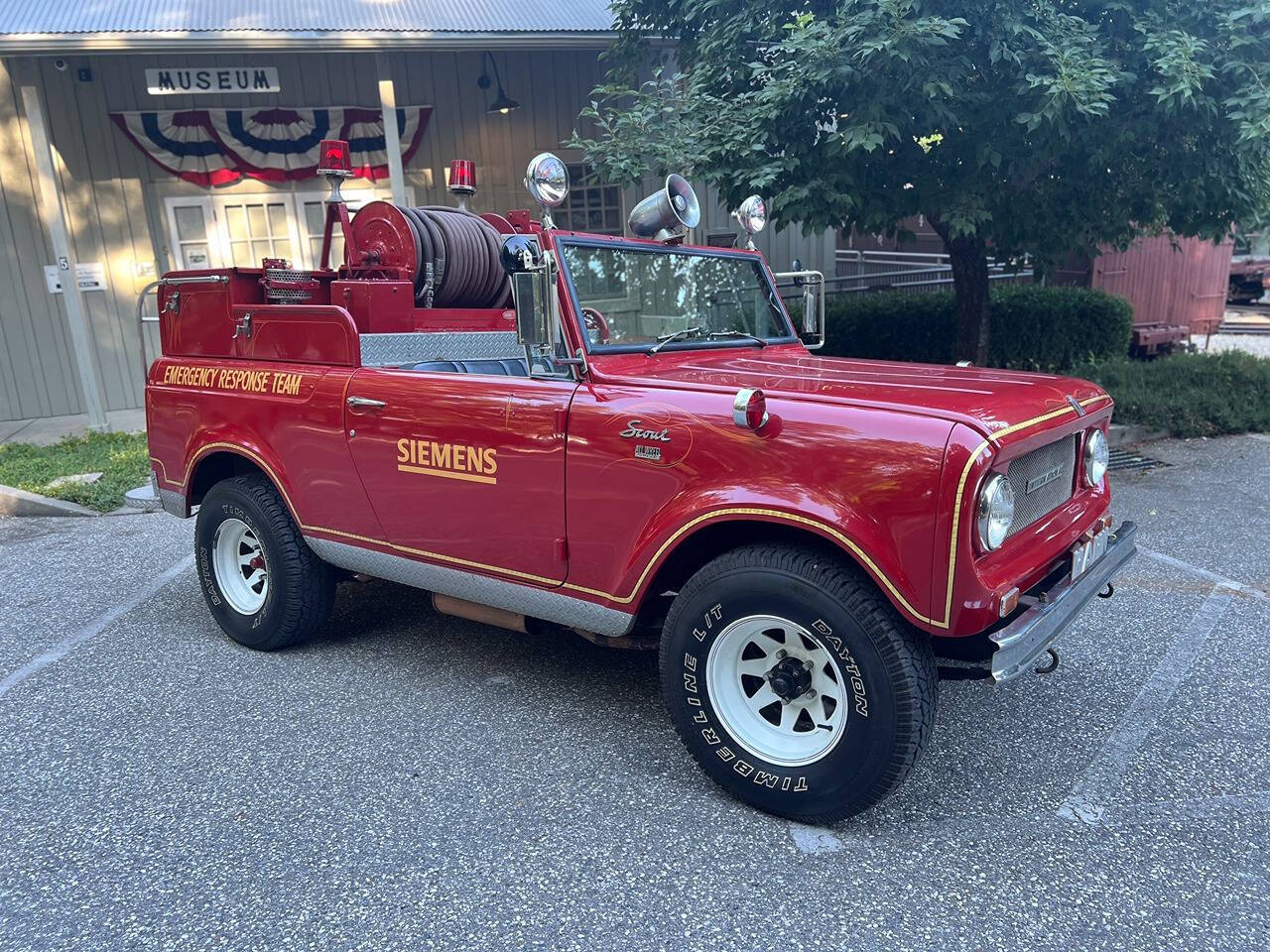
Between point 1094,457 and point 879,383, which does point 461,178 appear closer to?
point 879,383

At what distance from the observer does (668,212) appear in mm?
3666

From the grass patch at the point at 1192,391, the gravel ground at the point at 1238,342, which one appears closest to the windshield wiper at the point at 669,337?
the grass patch at the point at 1192,391

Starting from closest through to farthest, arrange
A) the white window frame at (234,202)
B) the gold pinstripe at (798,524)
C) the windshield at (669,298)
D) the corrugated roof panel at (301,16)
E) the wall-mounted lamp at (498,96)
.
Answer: the gold pinstripe at (798,524)
the windshield at (669,298)
the corrugated roof panel at (301,16)
the white window frame at (234,202)
the wall-mounted lamp at (498,96)

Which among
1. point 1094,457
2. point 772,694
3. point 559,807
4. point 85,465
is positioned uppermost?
point 1094,457

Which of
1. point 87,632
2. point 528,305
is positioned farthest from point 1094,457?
point 87,632

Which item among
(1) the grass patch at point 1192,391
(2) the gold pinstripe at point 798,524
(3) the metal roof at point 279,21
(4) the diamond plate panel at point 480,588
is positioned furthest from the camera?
(1) the grass patch at point 1192,391

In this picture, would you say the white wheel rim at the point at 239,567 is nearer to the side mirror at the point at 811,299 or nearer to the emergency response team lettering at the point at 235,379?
the emergency response team lettering at the point at 235,379

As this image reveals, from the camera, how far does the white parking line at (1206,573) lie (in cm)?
474

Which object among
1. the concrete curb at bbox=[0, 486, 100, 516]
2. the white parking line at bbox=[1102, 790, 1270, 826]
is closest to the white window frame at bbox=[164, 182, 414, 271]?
the concrete curb at bbox=[0, 486, 100, 516]

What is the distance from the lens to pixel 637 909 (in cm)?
248

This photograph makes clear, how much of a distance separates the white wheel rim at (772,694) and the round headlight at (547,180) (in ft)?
5.47

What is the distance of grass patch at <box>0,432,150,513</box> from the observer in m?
7.04

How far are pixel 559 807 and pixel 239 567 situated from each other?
2.34 m

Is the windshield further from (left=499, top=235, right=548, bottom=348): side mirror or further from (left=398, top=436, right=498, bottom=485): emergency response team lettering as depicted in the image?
(left=398, top=436, right=498, bottom=485): emergency response team lettering
